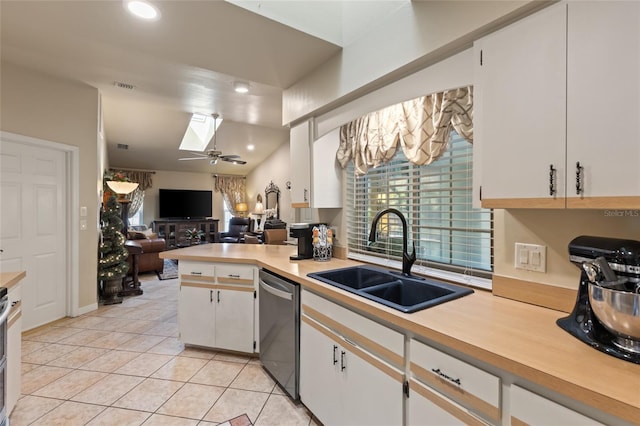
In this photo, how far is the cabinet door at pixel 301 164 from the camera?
8.91ft

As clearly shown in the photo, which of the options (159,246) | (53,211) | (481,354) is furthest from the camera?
(159,246)

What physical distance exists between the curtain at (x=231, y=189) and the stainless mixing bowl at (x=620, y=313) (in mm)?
→ 10000

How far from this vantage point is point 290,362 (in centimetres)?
200

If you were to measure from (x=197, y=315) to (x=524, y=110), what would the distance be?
276cm

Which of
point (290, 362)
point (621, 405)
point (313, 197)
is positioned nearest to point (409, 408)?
point (621, 405)

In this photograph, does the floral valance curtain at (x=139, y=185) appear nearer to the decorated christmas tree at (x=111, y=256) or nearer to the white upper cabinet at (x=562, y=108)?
the decorated christmas tree at (x=111, y=256)

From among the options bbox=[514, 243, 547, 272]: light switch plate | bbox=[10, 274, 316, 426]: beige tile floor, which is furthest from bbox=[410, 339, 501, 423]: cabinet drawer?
bbox=[10, 274, 316, 426]: beige tile floor

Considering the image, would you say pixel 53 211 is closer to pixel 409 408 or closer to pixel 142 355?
pixel 142 355

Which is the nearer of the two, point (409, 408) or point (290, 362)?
point (409, 408)

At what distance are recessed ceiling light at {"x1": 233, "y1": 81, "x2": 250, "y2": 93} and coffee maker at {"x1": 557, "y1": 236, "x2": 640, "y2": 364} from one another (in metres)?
3.42

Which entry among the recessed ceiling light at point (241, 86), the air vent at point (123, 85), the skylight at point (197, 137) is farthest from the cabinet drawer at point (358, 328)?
the skylight at point (197, 137)

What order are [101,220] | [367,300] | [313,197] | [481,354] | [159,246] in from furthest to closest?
1. [159,246]
2. [101,220]
3. [313,197]
4. [367,300]
5. [481,354]

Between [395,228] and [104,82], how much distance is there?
11.8 ft

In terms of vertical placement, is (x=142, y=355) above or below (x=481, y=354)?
below
